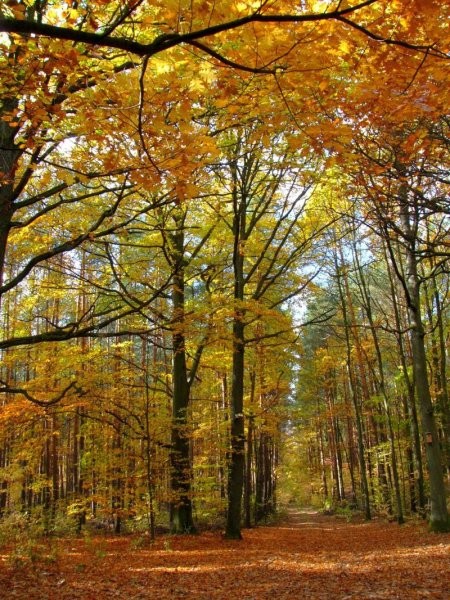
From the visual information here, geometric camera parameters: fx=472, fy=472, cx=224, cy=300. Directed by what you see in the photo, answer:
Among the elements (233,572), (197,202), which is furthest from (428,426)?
(197,202)

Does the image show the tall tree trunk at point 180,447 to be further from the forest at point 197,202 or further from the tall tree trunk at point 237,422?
the tall tree trunk at point 237,422

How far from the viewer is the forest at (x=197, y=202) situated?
11.1ft

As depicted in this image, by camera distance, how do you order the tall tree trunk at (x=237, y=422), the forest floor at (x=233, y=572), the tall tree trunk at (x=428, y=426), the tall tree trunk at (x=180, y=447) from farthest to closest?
the tall tree trunk at (x=180, y=447) < the tall tree trunk at (x=237, y=422) < the tall tree trunk at (x=428, y=426) < the forest floor at (x=233, y=572)

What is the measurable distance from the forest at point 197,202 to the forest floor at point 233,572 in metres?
0.69

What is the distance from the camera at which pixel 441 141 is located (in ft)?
20.3

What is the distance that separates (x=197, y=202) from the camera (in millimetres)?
10992

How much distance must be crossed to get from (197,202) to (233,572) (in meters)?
7.52

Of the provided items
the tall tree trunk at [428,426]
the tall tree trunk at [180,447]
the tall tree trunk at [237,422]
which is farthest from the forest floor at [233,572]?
the tall tree trunk at [180,447]

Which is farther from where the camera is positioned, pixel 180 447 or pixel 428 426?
pixel 180 447

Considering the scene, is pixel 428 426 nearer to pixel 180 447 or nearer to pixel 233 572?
pixel 233 572

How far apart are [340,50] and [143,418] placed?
10.8 meters

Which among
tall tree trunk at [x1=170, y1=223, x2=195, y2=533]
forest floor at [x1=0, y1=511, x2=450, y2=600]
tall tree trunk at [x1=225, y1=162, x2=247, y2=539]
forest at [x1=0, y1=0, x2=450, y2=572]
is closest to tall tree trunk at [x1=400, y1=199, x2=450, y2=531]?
forest at [x1=0, y1=0, x2=450, y2=572]

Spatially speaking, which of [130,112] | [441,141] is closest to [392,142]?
[441,141]

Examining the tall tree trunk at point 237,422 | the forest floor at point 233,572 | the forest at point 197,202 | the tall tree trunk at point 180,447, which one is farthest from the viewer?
the tall tree trunk at point 180,447
